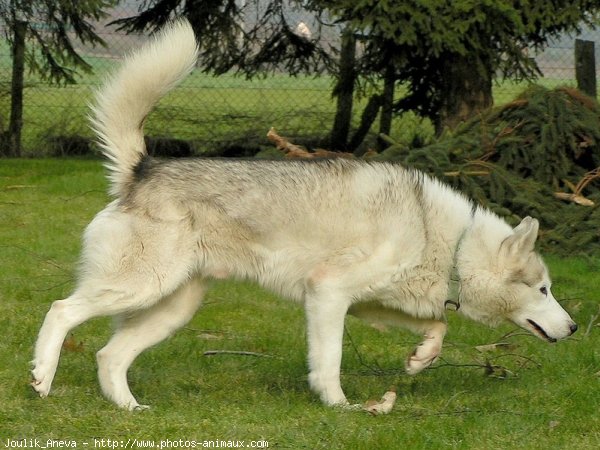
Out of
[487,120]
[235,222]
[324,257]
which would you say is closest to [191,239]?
[235,222]

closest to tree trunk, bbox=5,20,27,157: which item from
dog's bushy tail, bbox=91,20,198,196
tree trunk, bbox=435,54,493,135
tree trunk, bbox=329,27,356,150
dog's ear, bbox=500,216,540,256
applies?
tree trunk, bbox=329,27,356,150

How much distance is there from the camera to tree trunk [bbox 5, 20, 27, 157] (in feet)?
46.1

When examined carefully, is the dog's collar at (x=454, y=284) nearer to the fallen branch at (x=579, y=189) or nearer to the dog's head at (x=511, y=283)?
the dog's head at (x=511, y=283)

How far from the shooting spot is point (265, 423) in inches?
201

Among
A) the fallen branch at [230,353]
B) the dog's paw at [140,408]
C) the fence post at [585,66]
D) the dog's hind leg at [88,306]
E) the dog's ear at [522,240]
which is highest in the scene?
the fence post at [585,66]

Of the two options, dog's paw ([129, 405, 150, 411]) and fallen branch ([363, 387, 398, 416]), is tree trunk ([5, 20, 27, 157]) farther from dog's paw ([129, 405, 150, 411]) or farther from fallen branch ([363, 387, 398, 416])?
fallen branch ([363, 387, 398, 416])

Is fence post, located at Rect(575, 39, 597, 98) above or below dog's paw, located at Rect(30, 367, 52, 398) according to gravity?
above

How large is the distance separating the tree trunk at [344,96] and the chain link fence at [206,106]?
226 mm

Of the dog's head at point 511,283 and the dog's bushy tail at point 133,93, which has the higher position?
the dog's bushy tail at point 133,93

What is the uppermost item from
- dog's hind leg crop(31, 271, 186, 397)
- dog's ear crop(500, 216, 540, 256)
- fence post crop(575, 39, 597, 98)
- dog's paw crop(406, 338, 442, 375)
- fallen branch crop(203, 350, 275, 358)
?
fence post crop(575, 39, 597, 98)

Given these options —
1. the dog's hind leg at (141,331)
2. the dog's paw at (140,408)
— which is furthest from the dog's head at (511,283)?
the dog's paw at (140,408)

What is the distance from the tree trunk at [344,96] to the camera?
14.5 metres

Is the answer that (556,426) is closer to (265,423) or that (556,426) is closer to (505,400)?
(505,400)

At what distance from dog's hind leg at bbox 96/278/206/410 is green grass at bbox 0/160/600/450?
140 mm
